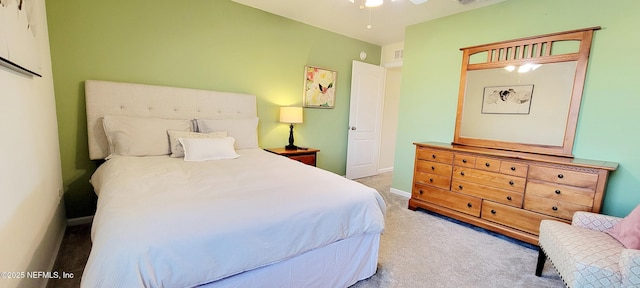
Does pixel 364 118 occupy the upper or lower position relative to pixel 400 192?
upper

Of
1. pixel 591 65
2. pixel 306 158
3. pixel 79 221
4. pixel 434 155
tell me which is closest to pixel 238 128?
pixel 306 158

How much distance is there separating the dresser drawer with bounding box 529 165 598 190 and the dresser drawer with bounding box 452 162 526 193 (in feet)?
0.41

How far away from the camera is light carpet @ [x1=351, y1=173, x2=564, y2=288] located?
1826 mm

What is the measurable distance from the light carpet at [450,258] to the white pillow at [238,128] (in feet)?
6.02

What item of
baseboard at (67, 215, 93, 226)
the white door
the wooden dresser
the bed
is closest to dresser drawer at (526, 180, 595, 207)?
the wooden dresser

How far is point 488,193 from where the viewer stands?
2562mm

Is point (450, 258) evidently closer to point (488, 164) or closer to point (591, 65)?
point (488, 164)

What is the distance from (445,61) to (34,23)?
3.84 meters

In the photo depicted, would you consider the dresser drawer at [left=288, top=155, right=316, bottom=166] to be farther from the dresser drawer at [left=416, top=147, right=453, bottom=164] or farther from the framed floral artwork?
the dresser drawer at [left=416, top=147, right=453, bottom=164]

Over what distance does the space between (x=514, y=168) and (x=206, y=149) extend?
2.88m

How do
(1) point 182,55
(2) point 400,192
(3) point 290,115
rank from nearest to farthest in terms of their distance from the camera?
(1) point 182,55
(3) point 290,115
(2) point 400,192

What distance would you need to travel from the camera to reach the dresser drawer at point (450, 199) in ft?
8.76

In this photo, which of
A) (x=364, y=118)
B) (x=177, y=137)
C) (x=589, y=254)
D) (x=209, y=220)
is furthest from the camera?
(x=364, y=118)

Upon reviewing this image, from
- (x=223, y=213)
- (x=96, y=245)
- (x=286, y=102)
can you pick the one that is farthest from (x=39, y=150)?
(x=286, y=102)
